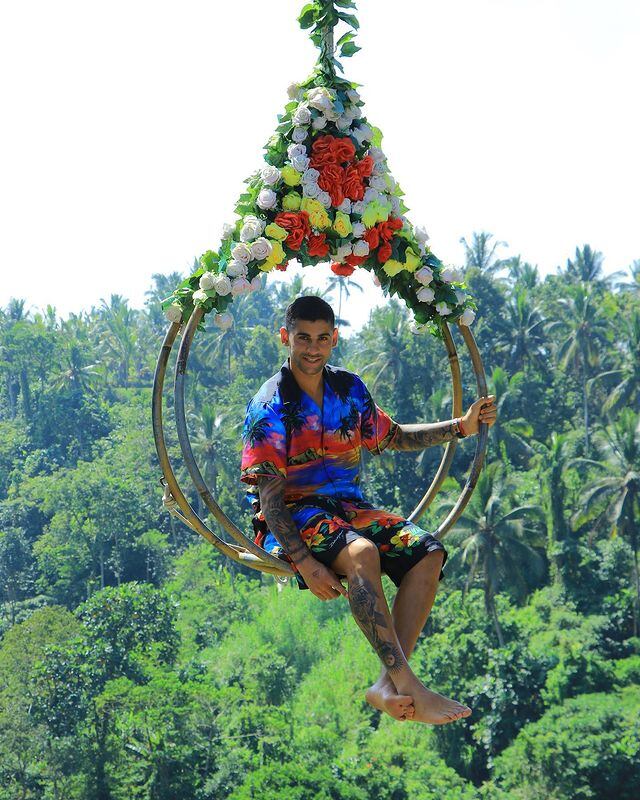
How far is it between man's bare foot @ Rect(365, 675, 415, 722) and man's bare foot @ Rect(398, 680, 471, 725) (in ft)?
0.07

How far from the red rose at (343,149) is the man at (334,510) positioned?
2.11 feet

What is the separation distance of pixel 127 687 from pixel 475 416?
774 inches

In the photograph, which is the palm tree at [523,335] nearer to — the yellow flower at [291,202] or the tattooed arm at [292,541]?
the yellow flower at [291,202]

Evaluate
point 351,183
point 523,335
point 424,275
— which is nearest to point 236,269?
point 351,183

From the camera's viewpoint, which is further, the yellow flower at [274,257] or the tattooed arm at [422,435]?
the tattooed arm at [422,435]

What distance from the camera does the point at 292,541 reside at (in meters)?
4.23

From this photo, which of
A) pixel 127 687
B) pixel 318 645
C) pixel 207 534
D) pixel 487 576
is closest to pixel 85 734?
pixel 127 687

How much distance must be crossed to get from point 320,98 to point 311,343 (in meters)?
0.99

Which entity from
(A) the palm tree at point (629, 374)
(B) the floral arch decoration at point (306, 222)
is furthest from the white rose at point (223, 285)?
(A) the palm tree at point (629, 374)

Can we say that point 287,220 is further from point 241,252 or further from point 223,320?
point 223,320

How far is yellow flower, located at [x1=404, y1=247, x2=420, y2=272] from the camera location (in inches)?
193

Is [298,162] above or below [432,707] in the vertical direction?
above

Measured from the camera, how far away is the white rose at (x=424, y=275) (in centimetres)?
491

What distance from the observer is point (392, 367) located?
3559 cm
